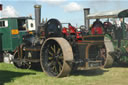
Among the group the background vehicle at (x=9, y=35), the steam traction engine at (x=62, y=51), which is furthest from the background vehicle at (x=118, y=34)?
the background vehicle at (x=9, y=35)

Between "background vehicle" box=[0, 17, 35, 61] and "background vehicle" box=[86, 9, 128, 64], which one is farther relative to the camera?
"background vehicle" box=[0, 17, 35, 61]

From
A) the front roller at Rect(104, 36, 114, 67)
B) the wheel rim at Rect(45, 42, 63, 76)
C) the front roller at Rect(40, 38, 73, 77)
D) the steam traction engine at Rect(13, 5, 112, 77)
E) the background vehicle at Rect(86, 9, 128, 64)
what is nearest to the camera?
the front roller at Rect(40, 38, 73, 77)

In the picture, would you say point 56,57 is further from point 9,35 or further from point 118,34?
point 9,35

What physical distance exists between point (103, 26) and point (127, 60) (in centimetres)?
173

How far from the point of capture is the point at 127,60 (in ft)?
29.1

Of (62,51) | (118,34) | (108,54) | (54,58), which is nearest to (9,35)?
(54,58)

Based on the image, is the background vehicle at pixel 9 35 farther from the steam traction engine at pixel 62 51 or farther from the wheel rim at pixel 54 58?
the wheel rim at pixel 54 58

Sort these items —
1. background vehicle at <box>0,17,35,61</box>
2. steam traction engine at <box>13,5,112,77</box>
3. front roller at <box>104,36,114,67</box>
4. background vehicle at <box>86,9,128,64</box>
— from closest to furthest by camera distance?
steam traction engine at <box>13,5,112,77</box> < front roller at <box>104,36,114,67</box> < background vehicle at <box>86,9,128,64</box> < background vehicle at <box>0,17,35,61</box>

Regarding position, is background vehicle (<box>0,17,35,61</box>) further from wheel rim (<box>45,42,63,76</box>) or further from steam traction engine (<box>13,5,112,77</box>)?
wheel rim (<box>45,42,63,76</box>)

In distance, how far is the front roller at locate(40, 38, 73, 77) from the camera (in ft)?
21.4

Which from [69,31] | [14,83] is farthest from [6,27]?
[14,83]

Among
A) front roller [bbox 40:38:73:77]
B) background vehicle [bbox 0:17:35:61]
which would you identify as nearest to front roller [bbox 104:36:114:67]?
front roller [bbox 40:38:73:77]

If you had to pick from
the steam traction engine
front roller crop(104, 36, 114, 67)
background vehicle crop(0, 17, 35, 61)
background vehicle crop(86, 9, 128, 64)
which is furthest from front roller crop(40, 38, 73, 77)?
background vehicle crop(0, 17, 35, 61)

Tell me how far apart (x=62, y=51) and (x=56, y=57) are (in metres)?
0.55
